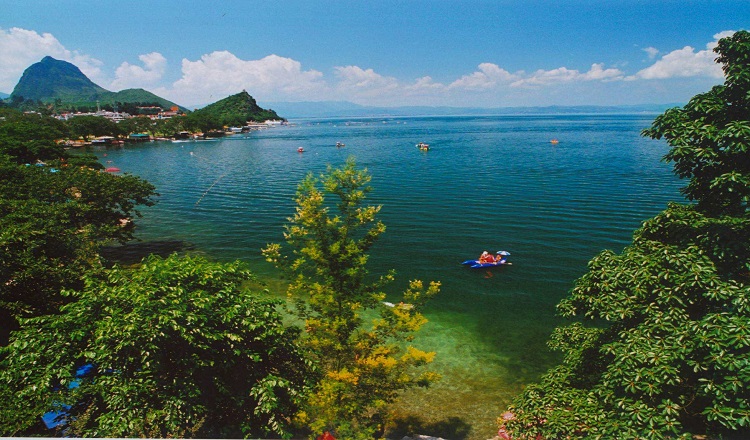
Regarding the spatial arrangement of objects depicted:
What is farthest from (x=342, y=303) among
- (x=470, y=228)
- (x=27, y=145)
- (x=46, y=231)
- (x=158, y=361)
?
(x=27, y=145)

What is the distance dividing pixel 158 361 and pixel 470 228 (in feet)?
121

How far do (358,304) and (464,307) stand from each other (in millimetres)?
17198

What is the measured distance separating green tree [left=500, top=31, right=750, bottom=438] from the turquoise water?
29.9ft

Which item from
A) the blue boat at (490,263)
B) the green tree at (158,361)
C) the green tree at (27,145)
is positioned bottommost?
the blue boat at (490,263)

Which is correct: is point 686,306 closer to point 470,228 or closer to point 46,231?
point 46,231

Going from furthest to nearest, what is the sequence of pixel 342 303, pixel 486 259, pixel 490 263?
pixel 486 259 < pixel 490 263 < pixel 342 303

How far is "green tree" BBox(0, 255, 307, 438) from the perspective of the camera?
378 inches

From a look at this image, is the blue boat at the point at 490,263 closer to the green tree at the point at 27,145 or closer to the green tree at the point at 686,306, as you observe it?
the green tree at the point at 686,306

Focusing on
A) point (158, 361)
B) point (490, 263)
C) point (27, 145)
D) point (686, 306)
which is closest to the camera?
point (686, 306)

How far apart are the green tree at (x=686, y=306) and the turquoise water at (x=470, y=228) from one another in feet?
29.9

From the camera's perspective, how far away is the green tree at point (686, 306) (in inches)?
306

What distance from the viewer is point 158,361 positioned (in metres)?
10.3

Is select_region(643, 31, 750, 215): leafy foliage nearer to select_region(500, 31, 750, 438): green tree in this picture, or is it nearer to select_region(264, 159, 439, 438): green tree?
select_region(500, 31, 750, 438): green tree

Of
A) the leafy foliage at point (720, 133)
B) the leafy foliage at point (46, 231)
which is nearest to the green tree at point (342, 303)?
the leafy foliage at point (720, 133)
